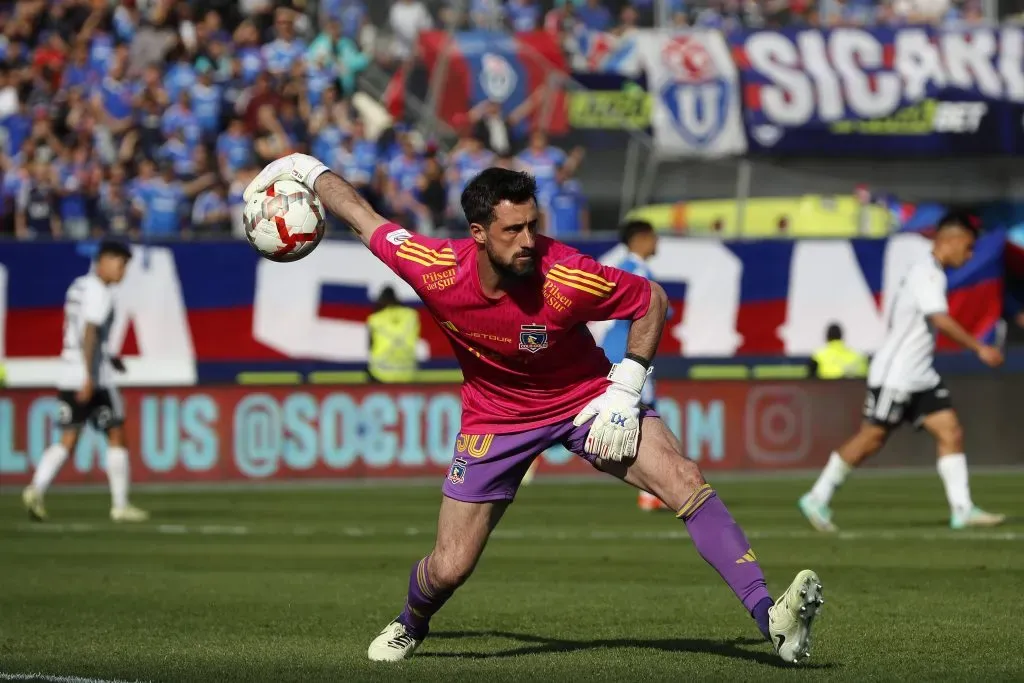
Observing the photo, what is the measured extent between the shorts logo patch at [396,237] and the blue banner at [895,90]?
19638 mm

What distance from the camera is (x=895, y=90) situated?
27.6 metres

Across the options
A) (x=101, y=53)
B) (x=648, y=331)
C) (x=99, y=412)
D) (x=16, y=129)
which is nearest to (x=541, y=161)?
(x=101, y=53)

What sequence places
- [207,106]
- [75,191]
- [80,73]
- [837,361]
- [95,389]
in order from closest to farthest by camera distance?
[95,389]
[837,361]
[75,191]
[207,106]
[80,73]

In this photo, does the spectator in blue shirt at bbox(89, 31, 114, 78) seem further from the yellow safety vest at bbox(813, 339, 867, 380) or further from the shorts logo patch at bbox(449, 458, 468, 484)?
the shorts logo patch at bbox(449, 458, 468, 484)

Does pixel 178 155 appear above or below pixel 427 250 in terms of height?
above

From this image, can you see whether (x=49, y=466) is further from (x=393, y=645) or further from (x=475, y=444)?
(x=475, y=444)

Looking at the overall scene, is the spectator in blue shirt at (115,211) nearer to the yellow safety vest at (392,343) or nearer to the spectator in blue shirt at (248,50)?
the spectator in blue shirt at (248,50)

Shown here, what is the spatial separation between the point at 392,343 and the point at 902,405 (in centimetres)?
954

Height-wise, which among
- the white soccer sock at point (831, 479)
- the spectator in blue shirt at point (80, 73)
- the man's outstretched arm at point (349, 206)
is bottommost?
the white soccer sock at point (831, 479)

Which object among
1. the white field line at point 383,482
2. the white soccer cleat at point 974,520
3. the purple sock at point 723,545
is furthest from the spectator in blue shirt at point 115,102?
the purple sock at point 723,545

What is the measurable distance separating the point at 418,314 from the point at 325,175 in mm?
14792

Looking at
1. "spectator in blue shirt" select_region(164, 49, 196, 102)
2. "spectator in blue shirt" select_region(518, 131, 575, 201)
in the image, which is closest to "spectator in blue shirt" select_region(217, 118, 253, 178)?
"spectator in blue shirt" select_region(164, 49, 196, 102)

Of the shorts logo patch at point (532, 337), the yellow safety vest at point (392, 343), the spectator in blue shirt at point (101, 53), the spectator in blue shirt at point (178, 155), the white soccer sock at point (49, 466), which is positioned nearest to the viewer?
the shorts logo patch at point (532, 337)

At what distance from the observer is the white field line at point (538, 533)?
13812 mm
